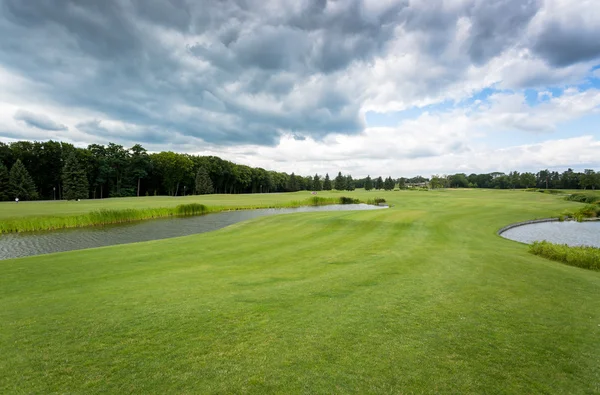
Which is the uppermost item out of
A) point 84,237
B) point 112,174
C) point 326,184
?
point 112,174

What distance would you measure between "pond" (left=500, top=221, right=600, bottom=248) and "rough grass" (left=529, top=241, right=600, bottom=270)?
7.09 m

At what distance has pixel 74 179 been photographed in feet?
220

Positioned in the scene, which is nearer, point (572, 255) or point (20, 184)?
point (572, 255)

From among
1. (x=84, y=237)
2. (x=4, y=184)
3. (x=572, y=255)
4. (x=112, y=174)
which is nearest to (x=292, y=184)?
(x=112, y=174)

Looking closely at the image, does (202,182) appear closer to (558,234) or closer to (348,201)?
(348,201)

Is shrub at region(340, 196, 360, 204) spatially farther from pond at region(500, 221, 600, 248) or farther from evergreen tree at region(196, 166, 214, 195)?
evergreen tree at region(196, 166, 214, 195)

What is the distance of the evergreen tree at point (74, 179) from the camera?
66.2 meters

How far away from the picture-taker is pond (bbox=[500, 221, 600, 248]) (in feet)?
66.7

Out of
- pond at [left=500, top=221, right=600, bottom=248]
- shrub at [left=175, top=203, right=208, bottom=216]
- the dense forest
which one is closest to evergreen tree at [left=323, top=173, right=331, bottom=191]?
the dense forest

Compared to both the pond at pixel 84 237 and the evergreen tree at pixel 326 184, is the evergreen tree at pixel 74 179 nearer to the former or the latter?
the pond at pixel 84 237

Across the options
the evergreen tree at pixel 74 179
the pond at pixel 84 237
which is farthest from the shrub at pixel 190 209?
the evergreen tree at pixel 74 179

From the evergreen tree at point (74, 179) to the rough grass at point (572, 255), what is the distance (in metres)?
81.5

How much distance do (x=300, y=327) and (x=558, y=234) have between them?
27448mm

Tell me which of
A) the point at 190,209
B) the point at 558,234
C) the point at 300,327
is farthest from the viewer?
the point at 190,209
